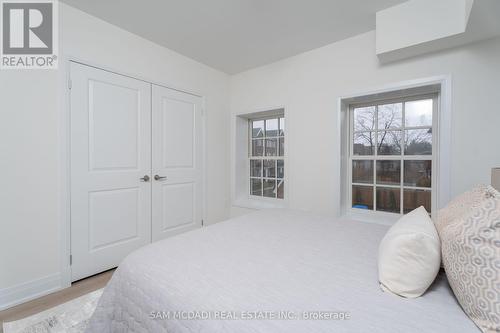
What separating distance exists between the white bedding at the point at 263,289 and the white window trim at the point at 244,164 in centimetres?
208

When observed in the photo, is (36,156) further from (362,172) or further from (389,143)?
(389,143)

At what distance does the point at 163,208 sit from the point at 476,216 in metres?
2.86

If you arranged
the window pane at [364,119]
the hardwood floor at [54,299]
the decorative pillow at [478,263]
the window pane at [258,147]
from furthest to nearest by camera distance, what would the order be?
1. the window pane at [258,147]
2. the window pane at [364,119]
3. the hardwood floor at [54,299]
4. the decorative pillow at [478,263]

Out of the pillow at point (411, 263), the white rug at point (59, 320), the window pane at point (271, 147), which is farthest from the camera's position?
the window pane at point (271, 147)

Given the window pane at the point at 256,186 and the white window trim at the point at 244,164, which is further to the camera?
the window pane at the point at 256,186

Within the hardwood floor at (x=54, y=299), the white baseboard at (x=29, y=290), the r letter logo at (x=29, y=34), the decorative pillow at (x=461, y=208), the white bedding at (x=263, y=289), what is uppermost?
the r letter logo at (x=29, y=34)

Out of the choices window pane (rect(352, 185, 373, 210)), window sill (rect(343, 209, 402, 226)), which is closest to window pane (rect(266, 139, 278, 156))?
window pane (rect(352, 185, 373, 210))

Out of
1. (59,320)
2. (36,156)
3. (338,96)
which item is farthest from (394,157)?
(36,156)

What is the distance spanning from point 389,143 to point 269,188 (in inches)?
70.6

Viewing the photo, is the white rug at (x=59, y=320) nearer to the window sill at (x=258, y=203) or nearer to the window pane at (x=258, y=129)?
the window sill at (x=258, y=203)

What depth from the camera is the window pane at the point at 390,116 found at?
2.51 m

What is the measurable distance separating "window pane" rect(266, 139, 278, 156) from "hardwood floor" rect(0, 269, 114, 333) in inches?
102

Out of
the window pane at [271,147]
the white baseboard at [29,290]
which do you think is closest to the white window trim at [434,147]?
the window pane at [271,147]

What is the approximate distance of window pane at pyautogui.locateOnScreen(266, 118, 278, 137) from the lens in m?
3.63
